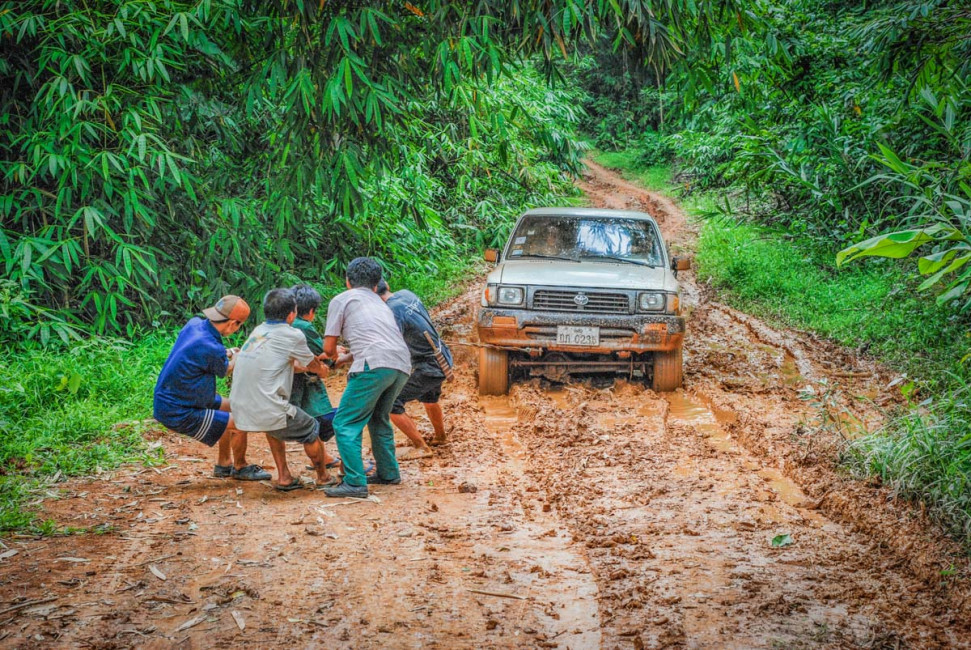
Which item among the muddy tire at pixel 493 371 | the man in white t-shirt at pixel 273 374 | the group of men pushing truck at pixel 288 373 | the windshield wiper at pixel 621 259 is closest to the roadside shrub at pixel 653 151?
the windshield wiper at pixel 621 259

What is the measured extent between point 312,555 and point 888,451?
344 centimetres

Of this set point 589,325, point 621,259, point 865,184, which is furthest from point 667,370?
point 865,184

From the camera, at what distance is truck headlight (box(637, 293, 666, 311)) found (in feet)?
25.0

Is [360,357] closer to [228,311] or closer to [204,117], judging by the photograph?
[228,311]

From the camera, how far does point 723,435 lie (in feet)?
21.6

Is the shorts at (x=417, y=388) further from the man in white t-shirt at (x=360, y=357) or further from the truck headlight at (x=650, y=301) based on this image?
the truck headlight at (x=650, y=301)

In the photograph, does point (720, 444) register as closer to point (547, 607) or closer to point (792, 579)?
point (792, 579)

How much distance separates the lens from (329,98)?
6332 mm

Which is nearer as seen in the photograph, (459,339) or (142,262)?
(142,262)

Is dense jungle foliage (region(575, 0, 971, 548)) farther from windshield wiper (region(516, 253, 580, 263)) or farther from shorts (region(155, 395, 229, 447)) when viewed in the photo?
shorts (region(155, 395, 229, 447))

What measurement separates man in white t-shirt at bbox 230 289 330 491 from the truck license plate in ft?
9.62

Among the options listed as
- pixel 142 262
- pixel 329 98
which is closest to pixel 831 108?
pixel 329 98

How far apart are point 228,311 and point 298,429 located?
0.85m

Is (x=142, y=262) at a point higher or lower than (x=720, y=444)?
higher
